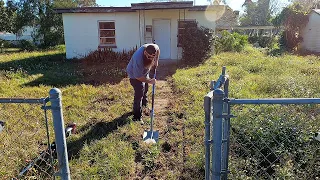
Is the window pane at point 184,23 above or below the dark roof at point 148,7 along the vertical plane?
below

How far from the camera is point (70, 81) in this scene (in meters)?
8.91

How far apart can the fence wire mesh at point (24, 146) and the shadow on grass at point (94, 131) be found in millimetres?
367

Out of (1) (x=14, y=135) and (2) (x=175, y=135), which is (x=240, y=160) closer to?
(2) (x=175, y=135)

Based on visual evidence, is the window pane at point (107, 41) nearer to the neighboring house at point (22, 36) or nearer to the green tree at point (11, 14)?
the green tree at point (11, 14)

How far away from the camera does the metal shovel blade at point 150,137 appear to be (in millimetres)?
4148

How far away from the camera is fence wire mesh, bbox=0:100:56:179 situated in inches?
125

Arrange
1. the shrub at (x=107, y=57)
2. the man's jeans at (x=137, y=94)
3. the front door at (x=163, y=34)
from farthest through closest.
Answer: the front door at (x=163, y=34) → the shrub at (x=107, y=57) → the man's jeans at (x=137, y=94)

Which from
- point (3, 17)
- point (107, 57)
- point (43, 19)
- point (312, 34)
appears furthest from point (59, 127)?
point (3, 17)

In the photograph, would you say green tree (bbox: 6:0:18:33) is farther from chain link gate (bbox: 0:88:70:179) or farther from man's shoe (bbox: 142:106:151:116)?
man's shoe (bbox: 142:106:151:116)

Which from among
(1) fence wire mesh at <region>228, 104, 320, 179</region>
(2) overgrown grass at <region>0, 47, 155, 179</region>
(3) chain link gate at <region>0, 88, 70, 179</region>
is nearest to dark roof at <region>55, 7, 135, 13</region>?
(2) overgrown grass at <region>0, 47, 155, 179</region>

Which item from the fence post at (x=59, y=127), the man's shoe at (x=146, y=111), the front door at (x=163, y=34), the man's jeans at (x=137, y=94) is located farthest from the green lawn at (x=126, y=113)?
the front door at (x=163, y=34)

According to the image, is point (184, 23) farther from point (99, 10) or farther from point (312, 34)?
point (312, 34)

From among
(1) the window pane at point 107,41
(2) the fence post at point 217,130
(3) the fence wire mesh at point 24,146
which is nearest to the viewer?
(2) the fence post at point 217,130

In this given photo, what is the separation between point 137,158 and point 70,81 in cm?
604
